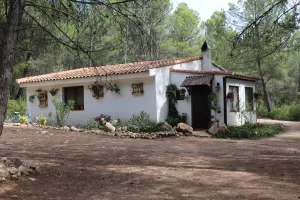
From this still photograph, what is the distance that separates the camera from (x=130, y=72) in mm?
14633

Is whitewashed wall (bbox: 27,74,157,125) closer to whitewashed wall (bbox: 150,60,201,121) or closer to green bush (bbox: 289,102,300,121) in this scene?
whitewashed wall (bbox: 150,60,201,121)

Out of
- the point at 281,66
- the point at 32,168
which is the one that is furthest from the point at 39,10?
the point at 281,66

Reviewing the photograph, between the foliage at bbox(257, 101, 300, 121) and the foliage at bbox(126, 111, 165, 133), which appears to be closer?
the foliage at bbox(126, 111, 165, 133)

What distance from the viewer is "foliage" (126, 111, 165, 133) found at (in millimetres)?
13422

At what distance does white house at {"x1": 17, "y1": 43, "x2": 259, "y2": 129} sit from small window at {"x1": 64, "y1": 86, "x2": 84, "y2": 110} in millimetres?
52

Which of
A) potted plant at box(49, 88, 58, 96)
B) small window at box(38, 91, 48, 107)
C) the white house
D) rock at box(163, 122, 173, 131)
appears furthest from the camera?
small window at box(38, 91, 48, 107)

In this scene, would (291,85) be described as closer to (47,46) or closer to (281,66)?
(281,66)

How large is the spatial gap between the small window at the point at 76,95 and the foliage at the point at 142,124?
3657 millimetres

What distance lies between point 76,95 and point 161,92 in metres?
5.20

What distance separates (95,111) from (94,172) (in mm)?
10760

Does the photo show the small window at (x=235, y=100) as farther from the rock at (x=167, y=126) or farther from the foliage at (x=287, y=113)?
the foliage at (x=287, y=113)

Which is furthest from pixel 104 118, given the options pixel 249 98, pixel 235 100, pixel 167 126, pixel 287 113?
pixel 287 113

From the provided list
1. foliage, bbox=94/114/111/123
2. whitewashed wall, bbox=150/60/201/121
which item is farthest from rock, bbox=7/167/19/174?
foliage, bbox=94/114/111/123

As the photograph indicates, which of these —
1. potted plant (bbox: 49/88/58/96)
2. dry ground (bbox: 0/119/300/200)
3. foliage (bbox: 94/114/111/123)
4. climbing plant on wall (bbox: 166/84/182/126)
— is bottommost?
dry ground (bbox: 0/119/300/200)
